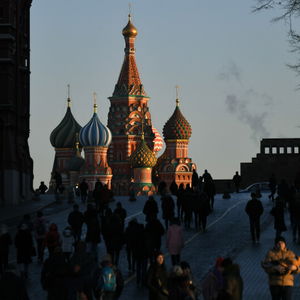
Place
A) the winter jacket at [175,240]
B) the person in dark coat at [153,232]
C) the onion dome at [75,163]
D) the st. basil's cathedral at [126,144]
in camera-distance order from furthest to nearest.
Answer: the onion dome at [75,163] → the st. basil's cathedral at [126,144] → the winter jacket at [175,240] → the person in dark coat at [153,232]

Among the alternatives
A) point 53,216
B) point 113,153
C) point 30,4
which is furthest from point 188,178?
point 53,216

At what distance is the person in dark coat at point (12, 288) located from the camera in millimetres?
19078

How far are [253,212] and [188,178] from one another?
129344 mm

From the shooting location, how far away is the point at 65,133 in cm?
17212

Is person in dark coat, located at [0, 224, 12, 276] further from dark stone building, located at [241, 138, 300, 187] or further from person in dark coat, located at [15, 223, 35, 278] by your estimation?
dark stone building, located at [241, 138, 300, 187]

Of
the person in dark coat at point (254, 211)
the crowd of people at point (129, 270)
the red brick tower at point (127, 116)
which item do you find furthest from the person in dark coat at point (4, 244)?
the red brick tower at point (127, 116)

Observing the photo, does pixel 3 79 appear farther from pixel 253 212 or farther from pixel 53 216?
pixel 253 212

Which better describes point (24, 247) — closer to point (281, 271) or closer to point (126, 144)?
point (281, 271)

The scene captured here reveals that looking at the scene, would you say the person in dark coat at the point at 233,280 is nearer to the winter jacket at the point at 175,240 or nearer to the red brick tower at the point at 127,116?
the winter jacket at the point at 175,240

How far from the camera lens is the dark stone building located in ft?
342

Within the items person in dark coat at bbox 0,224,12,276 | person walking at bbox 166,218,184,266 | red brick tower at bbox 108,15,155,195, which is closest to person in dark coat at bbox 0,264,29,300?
person in dark coat at bbox 0,224,12,276

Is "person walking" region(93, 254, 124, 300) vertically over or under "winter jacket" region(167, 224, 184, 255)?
under

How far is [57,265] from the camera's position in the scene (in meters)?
21.4

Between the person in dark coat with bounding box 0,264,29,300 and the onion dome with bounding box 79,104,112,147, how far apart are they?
13777cm
